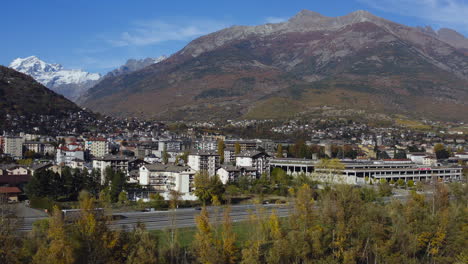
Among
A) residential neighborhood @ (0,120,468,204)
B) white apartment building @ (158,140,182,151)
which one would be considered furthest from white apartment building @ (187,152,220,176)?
white apartment building @ (158,140,182,151)

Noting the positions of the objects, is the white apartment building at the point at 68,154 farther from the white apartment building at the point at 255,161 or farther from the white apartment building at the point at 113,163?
the white apartment building at the point at 255,161

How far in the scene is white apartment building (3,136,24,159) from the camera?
229 ft

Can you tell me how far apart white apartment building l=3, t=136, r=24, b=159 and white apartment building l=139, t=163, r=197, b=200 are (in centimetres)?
2926

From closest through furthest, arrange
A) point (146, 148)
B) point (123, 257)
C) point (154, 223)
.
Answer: point (123, 257), point (154, 223), point (146, 148)

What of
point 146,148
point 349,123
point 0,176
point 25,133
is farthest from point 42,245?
point 349,123

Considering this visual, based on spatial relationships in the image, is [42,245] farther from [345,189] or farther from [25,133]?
[25,133]

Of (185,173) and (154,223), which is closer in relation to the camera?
(154,223)

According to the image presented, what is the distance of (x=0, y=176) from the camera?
44.0 metres

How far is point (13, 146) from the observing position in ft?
231

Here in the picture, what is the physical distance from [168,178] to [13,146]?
33.4m

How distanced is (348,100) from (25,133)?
102 metres

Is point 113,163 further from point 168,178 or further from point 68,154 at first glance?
point 68,154

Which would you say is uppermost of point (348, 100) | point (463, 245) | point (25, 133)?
point (348, 100)

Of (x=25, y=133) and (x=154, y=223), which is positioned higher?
(x=25, y=133)
